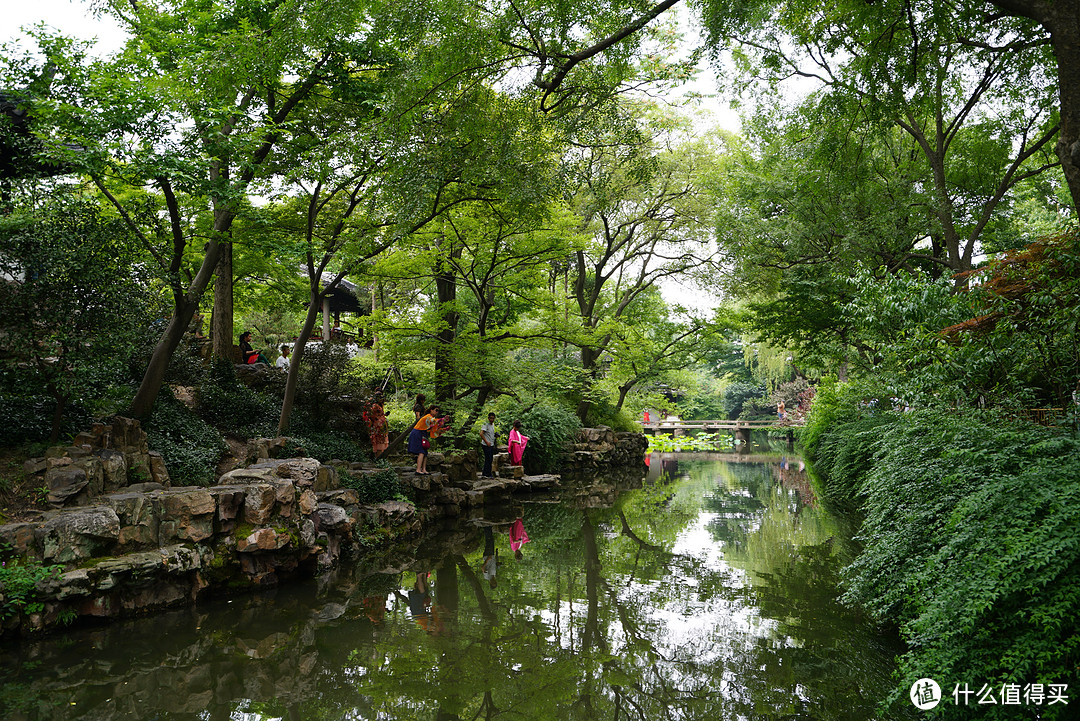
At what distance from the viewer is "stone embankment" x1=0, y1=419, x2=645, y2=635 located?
17.1ft

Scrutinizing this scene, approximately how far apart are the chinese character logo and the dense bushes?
0.04 meters

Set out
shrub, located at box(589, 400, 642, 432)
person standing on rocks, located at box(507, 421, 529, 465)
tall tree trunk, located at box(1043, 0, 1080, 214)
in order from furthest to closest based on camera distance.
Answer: shrub, located at box(589, 400, 642, 432), person standing on rocks, located at box(507, 421, 529, 465), tall tree trunk, located at box(1043, 0, 1080, 214)

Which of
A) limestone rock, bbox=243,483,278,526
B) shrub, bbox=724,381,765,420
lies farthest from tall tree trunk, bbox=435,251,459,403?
shrub, bbox=724,381,765,420

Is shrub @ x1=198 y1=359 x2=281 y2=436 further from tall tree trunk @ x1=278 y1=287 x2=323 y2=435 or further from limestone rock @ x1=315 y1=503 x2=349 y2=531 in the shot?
limestone rock @ x1=315 y1=503 x2=349 y2=531

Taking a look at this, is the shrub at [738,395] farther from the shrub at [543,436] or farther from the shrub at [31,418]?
the shrub at [31,418]

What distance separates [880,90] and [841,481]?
6.80m

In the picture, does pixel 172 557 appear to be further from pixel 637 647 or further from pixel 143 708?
pixel 637 647

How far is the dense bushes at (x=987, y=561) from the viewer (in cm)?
282

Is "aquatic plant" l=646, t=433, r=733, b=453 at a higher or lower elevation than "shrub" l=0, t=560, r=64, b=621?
lower

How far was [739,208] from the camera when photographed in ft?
46.5

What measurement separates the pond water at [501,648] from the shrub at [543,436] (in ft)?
23.7

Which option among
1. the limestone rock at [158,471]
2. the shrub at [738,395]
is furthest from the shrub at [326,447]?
the shrub at [738,395]

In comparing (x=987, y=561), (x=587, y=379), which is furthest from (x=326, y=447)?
(x=987, y=561)

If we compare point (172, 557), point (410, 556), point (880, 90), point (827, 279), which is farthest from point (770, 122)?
point (172, 557)
